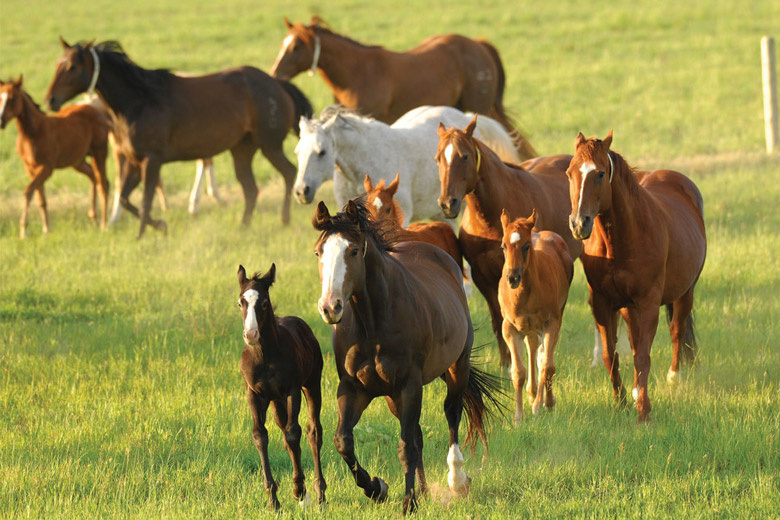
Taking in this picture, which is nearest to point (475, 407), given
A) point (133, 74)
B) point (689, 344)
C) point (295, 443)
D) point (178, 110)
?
point (295, 443)

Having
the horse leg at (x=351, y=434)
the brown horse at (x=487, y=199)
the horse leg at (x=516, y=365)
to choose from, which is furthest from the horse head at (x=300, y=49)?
the horse leg at (x=351, y=434)

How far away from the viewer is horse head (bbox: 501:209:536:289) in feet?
21.4

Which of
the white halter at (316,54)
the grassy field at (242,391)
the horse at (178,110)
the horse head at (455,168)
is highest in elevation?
the white halter at (316,54)

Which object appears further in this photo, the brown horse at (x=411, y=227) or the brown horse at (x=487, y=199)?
the brown horse at (x=487, y=199)

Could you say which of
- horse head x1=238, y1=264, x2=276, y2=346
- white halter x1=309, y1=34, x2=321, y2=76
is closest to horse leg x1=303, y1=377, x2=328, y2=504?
horse head x1=238, y1=264, x2=276, y2=346

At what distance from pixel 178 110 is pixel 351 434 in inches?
388

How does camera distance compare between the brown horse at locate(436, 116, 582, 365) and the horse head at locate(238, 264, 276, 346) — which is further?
the brown horse at locate(436, 116, 582, 365)

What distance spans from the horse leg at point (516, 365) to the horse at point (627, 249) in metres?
0.61

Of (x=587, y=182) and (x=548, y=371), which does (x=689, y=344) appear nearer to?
(x=548, y=371)

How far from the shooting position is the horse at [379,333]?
4898mm

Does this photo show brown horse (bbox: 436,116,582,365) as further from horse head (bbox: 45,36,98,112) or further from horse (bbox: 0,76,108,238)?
horse (bbox: 0,76,108,238)

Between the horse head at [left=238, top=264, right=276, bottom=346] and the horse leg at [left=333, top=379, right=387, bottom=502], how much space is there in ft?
1.68

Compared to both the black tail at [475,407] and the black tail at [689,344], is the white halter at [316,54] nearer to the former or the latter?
the black tail at [689,344]

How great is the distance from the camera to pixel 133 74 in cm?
1388
